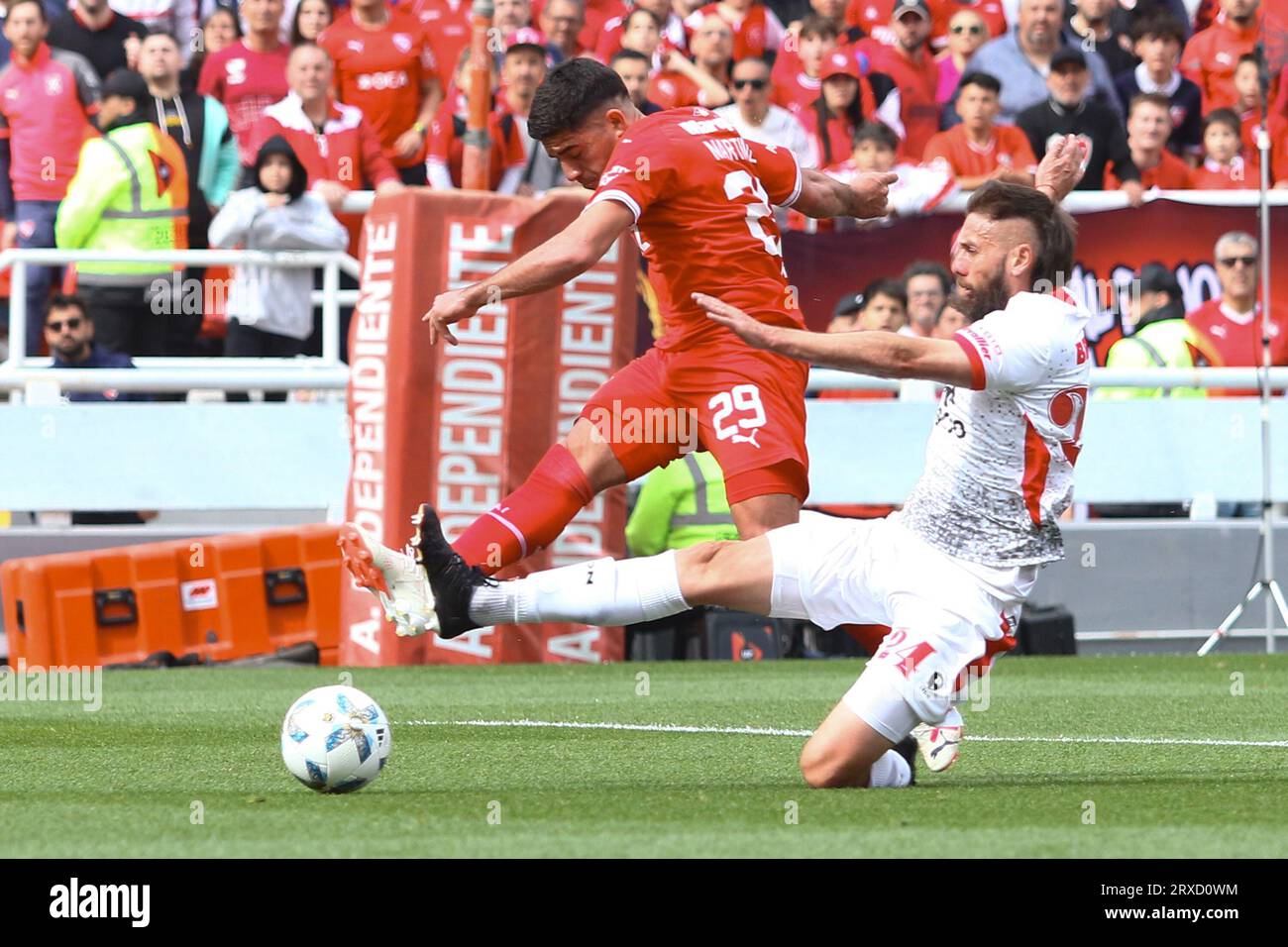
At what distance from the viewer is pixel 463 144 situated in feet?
44.1

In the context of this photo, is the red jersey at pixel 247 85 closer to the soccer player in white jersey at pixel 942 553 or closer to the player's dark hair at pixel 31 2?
the player's dark hair at pixel 31 2

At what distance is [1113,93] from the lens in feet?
49.6

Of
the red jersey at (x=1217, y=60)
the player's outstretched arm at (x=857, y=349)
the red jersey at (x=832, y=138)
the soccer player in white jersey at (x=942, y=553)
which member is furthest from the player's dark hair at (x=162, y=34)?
the player's outstretched arm at (x=857, y=349)

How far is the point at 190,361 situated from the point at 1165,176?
6458 mm

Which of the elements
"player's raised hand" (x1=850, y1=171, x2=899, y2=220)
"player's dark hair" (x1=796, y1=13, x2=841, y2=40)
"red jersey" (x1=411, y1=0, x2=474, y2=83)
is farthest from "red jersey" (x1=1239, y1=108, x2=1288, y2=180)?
"player's raised hand" (x1=850, y1=171, x2=899, y2=220)

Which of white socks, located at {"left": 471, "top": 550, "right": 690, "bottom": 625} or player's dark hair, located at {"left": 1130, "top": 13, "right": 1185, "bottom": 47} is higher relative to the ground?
player's dark hair, located at {"left": 1130, "top": 13, "right": 1185, "bottom": 47}

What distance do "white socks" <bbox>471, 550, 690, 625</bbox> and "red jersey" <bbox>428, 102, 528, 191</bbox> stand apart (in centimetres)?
700

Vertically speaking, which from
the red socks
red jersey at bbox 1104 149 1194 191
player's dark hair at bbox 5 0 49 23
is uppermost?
player's dark hair at bbox 5 0 49 23

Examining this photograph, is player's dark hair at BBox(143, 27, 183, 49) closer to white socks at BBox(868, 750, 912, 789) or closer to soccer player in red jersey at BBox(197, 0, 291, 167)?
soccer player in red jersey at BBox(197, 0, 291, 167)

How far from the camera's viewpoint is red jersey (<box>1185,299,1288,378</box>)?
510 inches

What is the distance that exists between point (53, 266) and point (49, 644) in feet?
8.58

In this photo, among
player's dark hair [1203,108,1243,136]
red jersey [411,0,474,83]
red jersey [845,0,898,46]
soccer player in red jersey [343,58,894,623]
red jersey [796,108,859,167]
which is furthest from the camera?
red jersey [845,0,898,46]

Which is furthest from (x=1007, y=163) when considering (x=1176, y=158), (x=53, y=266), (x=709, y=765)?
(x=709, y=765)

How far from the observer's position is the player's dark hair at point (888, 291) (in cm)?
1227
